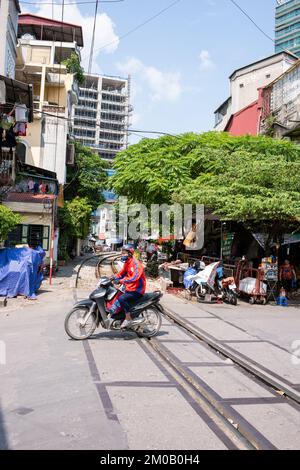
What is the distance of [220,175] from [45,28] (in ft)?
128

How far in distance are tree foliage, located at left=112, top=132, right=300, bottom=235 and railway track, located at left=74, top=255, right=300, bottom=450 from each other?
6503 mm

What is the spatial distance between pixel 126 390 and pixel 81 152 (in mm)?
36110

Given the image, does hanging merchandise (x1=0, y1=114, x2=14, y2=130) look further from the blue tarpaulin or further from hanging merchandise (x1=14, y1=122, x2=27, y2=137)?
the blue tarpaulin

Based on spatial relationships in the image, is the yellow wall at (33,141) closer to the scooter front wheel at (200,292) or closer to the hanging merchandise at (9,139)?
the hanging merchandise at (9,139)

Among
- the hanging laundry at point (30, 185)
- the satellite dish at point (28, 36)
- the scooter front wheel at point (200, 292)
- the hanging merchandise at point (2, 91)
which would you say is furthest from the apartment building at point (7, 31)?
the satellite dish at point (28, 36)

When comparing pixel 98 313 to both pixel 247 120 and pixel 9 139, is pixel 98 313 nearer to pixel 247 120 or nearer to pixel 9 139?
pixel 9 139

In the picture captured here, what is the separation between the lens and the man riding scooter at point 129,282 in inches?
329

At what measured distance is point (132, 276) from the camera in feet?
27.8

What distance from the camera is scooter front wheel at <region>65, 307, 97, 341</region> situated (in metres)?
8.20

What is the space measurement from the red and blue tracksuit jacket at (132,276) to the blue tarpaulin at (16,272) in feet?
20.2

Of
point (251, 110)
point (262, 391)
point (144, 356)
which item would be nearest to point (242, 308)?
point (144, 356)

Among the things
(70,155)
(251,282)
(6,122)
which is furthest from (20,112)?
(70,155)

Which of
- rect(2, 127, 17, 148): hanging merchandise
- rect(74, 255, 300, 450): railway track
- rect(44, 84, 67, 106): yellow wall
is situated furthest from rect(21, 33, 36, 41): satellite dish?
rect(74, 255, 300, 450): railway track

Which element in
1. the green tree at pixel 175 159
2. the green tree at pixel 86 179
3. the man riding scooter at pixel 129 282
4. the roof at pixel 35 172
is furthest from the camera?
the green tree at pixel 86 179
